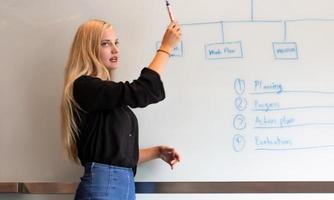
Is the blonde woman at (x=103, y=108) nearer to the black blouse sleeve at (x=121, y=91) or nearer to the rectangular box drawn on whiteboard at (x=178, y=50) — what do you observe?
the black blouse sleeve at (x=121, y=91)

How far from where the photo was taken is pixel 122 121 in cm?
119

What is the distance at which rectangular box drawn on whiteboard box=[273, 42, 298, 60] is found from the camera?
4.29 feet

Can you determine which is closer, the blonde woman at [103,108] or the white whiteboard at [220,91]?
the blonde woman at [103,108]

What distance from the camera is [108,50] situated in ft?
4.04

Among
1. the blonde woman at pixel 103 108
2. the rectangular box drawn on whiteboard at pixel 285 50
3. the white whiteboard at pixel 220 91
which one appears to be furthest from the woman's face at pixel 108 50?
the rectangular box drawn on whiteboard at pixel 285 50

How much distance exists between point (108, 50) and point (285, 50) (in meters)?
0.49

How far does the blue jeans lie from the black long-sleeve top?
0.02 meters

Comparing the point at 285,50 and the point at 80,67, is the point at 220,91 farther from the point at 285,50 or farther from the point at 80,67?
the point at 80,67


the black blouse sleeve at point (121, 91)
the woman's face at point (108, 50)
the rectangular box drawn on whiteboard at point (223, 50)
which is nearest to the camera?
the black blouse sleeve at point (121, 91)

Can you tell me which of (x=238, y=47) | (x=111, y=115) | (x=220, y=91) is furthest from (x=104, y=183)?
(x=238, y=47)

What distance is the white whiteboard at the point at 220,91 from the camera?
1.29 metres

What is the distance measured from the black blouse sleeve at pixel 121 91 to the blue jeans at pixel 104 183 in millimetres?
152

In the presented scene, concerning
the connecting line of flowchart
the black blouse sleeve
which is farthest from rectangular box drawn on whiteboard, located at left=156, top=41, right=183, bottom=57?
the black blouse sleeve

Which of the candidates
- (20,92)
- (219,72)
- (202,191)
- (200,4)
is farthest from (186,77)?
(20,92)
